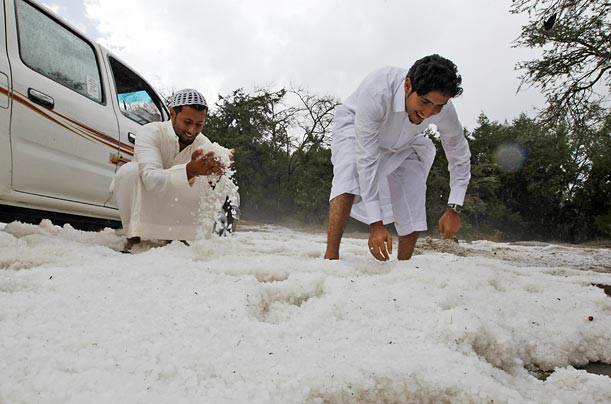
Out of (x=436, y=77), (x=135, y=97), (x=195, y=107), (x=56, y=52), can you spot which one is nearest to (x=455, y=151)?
(x=436, y=77)

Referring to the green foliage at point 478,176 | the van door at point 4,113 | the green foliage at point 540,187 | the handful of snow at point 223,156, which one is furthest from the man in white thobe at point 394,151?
the green foliage at point 540,187

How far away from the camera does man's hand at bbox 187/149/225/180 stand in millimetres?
2195

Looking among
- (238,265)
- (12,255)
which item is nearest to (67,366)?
(238,265)

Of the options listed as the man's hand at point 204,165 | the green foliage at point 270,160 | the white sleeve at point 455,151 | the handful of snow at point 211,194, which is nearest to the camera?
the man's hand at point 204,165

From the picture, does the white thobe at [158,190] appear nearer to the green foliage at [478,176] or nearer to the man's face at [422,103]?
the man's face at [422,103]

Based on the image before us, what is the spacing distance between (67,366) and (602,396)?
1245 mm

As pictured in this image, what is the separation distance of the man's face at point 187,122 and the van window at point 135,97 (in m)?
0.89

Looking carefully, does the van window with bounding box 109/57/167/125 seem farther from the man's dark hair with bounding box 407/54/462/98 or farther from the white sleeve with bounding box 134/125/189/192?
the man's dark hair with bounding box 407/54/462/98

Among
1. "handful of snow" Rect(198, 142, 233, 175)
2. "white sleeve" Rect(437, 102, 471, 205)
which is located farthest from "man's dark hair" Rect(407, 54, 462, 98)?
"handful of snow" Rect(198, 142, 233, 175)

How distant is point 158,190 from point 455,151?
1825mm

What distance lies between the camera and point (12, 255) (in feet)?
5.76

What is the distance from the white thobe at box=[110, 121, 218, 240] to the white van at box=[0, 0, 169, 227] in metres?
0.34

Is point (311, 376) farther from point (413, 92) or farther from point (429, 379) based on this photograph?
point (413, 92)

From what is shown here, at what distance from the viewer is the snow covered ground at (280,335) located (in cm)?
87
